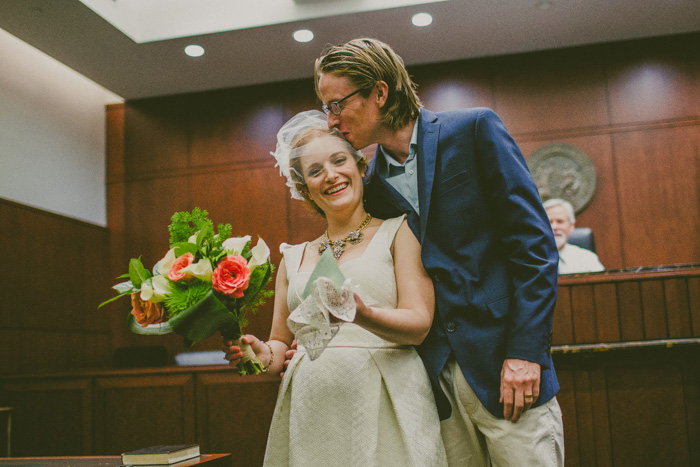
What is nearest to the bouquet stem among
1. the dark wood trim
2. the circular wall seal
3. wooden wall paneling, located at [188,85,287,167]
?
A: the dark wood trim

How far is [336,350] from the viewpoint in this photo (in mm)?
1578

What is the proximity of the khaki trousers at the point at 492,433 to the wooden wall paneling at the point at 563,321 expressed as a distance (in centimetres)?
184

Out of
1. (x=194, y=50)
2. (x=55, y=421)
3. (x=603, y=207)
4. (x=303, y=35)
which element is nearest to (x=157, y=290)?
(x=55, y=421)

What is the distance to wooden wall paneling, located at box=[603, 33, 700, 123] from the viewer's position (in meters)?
5.58

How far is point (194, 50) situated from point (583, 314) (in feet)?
12.7

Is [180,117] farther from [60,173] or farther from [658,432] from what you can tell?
[658,432]

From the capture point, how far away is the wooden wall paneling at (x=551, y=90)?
569cm

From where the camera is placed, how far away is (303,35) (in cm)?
515

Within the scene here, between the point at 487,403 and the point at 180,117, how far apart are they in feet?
18.1

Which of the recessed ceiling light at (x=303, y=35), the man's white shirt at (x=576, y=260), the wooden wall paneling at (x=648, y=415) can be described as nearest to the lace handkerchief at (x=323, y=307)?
the wooden wall paneling at (x=648, y=415)

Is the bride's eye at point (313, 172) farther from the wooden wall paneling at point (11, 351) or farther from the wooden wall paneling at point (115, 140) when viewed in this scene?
the wooden wall paneling at point (115, 140)

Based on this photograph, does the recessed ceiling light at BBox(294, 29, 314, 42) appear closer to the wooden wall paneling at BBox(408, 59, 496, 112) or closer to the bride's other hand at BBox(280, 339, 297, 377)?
the wooden wall paneling at BBox(408, 59, 496, 112)

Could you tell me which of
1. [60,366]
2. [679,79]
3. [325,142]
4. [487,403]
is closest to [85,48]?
[60,366]

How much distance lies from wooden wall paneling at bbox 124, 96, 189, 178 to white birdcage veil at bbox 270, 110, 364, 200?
4.64 meters
